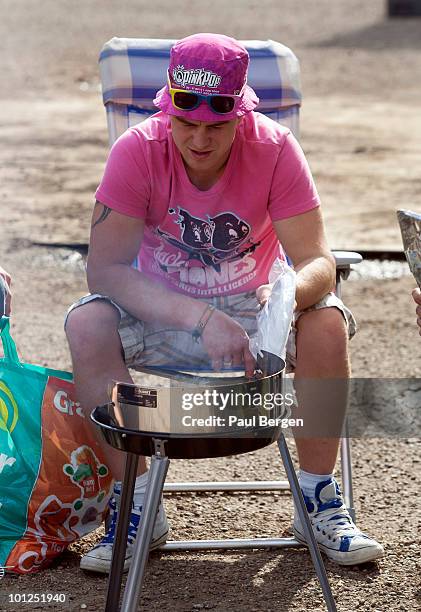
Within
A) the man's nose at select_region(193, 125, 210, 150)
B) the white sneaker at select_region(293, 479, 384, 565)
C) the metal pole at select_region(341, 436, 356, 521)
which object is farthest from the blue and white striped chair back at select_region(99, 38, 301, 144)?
the white sneaker at select_region(293, 479, 384, 565)

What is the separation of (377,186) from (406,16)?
1022 cm

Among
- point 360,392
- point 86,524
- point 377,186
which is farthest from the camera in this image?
point 377,186

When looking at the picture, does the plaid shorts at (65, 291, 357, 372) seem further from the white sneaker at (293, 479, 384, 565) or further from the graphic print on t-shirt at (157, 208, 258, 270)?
the white sneaker at (293, 479, 384, 565)

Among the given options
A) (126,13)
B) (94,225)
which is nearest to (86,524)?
(94,225)

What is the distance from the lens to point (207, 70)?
9.37ft

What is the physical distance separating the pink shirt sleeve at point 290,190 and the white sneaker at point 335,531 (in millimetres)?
779

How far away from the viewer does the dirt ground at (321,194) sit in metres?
3.08

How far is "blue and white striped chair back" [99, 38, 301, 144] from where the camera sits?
386 cm

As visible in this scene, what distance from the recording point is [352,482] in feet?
11.7

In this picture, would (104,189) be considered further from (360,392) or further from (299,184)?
(360,392)

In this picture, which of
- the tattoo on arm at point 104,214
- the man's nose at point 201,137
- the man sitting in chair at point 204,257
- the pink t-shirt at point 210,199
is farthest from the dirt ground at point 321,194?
the man's nose at point 201,137

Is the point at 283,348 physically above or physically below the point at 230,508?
above

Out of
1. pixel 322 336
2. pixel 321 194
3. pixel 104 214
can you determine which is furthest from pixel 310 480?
pixel 321 194

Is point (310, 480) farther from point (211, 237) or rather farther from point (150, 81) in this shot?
point (150, 81)
